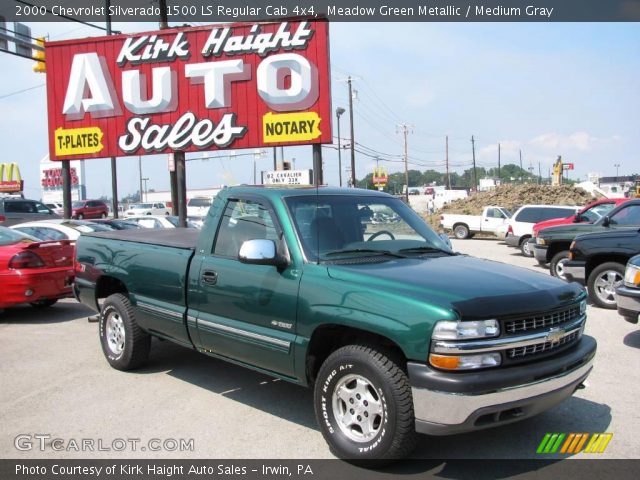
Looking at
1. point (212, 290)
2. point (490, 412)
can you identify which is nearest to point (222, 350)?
point (212, 290)

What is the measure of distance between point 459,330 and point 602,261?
288 inches

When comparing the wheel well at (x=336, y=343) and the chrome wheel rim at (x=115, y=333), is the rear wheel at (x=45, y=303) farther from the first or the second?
the wheel well at (x=336, y=343)

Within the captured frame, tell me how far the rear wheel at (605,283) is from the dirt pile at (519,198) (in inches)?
1172

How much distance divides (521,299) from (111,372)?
14.3ft

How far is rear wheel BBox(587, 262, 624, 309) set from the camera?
362 inches

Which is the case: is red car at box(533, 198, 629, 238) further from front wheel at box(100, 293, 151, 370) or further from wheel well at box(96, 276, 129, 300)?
front wheel at box(100, 293, 151, 370)

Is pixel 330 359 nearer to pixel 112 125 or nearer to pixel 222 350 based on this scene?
pixel 222 350

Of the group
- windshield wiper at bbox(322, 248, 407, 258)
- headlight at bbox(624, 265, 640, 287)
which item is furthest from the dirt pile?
windshield wiper at bbox(322, 248, 407, 258)

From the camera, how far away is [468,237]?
95.6 feet

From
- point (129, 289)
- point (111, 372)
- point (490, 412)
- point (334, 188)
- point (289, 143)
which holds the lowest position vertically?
point (111, 372)

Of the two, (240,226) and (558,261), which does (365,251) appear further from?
(558,261)

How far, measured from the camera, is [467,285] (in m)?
3.65

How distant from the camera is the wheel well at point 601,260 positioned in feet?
30.2

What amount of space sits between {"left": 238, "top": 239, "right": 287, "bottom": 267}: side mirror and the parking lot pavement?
1.34m
